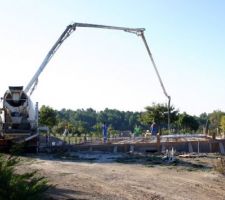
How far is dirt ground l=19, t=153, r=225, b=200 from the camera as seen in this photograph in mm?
14352

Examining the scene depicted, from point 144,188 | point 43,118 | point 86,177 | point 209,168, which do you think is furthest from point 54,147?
point 43,118

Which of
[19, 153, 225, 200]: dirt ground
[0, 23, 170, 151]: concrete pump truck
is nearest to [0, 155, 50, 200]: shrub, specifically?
[19, 153, 225, 200]: dirt ground

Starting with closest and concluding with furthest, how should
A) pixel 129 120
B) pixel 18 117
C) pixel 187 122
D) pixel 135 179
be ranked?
pixel 135 179, pixel 18 117, pixel 187 122, pixel 129 120

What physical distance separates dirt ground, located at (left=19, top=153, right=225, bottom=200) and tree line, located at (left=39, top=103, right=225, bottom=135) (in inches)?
646

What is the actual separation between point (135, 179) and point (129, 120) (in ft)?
467

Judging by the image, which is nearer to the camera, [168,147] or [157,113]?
[168,147]

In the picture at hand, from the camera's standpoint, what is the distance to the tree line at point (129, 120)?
6681cm

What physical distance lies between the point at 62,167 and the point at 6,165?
43.6ft

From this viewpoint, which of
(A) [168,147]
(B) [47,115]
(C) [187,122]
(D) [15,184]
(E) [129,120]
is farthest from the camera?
(E) [129,120]

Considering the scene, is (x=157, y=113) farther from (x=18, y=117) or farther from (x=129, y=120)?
(x=129, y=120)

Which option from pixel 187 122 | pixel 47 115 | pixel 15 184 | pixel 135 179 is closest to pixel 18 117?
pixel 135 179

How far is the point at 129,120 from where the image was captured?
160000 mm

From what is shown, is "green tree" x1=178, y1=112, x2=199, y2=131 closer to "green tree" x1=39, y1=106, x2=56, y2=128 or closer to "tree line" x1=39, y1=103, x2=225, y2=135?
"tree line" x1=39, y1=103, x2=225, y2=135

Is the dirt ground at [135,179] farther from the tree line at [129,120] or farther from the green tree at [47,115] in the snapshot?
the green tree at [47,115]
